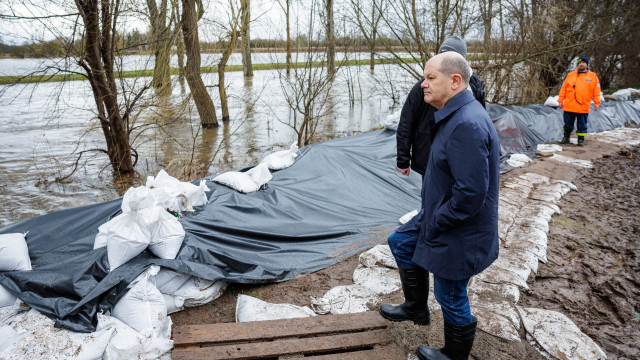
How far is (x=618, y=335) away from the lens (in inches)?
107

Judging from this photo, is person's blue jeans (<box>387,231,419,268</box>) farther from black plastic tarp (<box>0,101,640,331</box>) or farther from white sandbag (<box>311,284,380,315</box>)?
black plastic tarp (<box>0,101,640,331</box>)

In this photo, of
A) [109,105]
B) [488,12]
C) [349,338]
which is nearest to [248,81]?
[488,12]

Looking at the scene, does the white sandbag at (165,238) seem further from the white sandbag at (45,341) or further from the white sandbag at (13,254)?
the white sandbag at (13,254)

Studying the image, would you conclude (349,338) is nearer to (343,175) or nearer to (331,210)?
(331,210)

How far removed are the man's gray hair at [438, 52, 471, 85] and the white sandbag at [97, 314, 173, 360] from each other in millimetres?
2060

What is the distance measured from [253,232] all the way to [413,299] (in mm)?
1661

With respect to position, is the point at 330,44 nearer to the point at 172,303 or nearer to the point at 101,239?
the point at 101,239

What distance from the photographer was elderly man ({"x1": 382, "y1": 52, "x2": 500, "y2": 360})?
5.86ft

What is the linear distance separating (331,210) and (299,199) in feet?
1.13

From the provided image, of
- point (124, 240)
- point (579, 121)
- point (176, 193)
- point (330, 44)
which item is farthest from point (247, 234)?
point (579, 121)

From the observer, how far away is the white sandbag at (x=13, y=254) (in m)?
2.79

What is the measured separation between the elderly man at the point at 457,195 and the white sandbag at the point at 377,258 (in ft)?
4.42

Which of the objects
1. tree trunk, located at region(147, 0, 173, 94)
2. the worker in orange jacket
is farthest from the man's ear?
the worker in orange jacket

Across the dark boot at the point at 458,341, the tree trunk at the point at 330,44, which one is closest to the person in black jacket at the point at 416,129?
the dark boot at the point at 458,341
